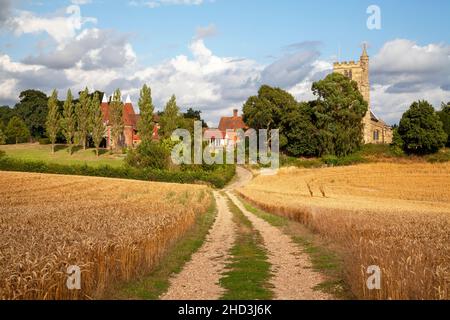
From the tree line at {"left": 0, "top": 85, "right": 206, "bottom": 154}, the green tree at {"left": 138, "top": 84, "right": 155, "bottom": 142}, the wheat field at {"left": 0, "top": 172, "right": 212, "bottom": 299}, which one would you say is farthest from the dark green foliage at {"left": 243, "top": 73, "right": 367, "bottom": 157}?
the wheat field at {"left": 0, "top": 172, "right": 212, "bottom": 299}

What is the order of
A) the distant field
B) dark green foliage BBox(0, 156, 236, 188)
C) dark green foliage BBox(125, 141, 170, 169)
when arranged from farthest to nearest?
the distant field → dark green foliage BBox(125, 141, 170, 169) → dark green foliage BBox(0, 156, 236, 188)

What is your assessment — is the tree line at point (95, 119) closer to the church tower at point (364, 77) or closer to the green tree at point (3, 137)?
the green tree at point (3, 137)

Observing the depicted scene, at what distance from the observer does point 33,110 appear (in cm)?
13912

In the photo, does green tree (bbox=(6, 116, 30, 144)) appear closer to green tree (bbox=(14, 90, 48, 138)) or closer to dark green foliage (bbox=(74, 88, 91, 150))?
green tree (bbox=(14, 90, 48, 138))

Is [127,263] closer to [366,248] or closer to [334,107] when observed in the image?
[366,248]

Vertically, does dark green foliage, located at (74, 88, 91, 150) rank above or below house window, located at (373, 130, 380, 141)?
above

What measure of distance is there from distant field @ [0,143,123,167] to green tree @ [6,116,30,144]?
8.72 meters

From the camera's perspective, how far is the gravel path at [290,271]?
1196 cm

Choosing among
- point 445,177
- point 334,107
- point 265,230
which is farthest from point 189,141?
point 265,230

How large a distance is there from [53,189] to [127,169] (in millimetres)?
28988

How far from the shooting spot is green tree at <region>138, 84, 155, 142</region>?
97375mm

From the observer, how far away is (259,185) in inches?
2803

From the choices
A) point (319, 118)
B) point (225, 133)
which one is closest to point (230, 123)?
point (225, 133)

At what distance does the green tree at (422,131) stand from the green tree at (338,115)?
863 centimetres
